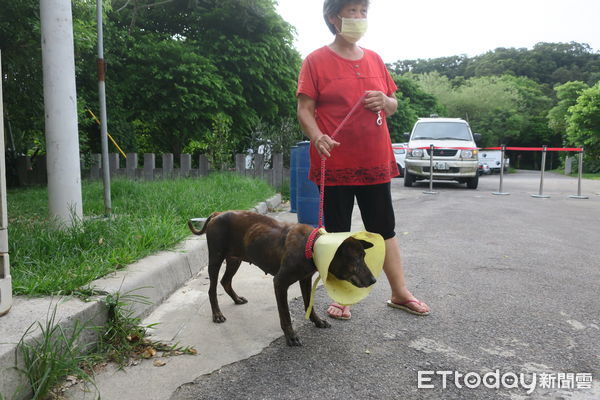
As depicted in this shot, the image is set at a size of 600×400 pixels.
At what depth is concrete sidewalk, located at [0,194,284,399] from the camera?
2.02 m

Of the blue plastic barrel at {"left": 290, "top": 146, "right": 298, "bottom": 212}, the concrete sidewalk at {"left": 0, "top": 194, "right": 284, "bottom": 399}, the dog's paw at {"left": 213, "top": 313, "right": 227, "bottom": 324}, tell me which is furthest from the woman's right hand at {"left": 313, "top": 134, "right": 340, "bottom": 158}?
the blue plastic barrel at {"left": 290, "top": 146, "right": 298, "bottom": 212}

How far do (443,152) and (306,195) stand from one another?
305 inches

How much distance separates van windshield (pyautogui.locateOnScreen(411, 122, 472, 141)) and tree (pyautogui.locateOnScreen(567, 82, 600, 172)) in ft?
63.0

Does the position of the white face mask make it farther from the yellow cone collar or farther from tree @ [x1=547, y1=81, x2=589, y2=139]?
tree @ [x1=547, y1=81, x2=589, y2=139]

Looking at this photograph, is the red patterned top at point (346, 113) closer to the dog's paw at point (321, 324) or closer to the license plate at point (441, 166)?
the dog's paw at point (321, 324)

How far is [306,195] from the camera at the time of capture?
658cm

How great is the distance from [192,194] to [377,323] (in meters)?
4.21

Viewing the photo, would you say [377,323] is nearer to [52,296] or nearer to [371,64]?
[371,64]

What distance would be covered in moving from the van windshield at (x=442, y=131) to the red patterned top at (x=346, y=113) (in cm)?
1150

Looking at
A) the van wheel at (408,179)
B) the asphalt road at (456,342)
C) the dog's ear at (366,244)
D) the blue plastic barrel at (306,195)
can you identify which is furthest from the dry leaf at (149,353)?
the van wheel at (408,179)

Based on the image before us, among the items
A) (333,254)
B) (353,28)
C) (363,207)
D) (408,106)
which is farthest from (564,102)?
(333,254)

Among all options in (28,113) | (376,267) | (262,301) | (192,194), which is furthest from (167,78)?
(376,267)

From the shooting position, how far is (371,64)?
302cm

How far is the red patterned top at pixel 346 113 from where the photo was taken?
114 inches
